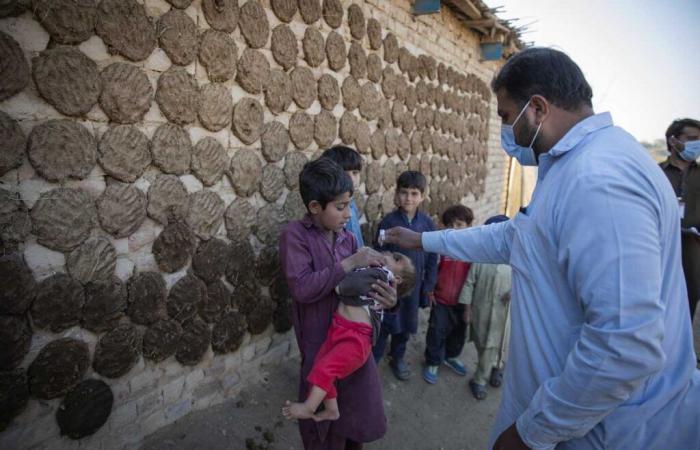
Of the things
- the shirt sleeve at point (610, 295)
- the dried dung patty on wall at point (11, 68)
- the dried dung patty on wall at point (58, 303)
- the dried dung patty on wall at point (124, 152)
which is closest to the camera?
the shirt sleeve at point (610, 295)

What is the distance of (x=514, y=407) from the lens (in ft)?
4.57

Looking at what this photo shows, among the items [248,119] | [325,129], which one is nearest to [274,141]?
[248,119]

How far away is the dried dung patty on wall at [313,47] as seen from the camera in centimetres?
294

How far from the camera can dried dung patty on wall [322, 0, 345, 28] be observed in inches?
122

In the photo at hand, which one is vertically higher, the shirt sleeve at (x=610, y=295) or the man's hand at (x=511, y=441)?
the shirt sleeve at (x=610, y=295)

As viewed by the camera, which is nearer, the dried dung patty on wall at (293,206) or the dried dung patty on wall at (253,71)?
the dried dung patty on wall at (253,71)

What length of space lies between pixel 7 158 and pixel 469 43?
5.85 m

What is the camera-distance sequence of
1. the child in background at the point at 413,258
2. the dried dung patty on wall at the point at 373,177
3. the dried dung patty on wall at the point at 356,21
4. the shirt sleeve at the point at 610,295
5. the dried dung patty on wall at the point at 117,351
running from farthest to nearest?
the dried dung patty on wall at the point at 373,177, the dried dung patty on wall at the point at 356,21, the child in background at the point at 413,258, the dried dung patty on wall at the point at 117,351, the shirt sleeve at the point at 610,295

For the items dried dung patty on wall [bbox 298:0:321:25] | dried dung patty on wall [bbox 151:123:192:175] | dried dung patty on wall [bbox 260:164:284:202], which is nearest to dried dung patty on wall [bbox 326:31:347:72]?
dried dung patty on wall [bbox 298:0:321:25]

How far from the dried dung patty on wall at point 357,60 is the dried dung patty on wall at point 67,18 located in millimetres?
2170

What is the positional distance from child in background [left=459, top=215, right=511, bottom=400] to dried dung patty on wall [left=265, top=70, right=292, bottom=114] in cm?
197

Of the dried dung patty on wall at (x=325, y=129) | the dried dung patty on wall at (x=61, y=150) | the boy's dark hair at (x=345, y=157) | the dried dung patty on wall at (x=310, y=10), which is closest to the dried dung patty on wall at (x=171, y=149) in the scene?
the dried dung patty on wall at (x=61, y=150)

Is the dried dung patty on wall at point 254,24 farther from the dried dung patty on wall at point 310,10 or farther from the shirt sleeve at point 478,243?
the shirt sleeve at point 478,243

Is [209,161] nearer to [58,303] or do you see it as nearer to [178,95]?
[178,95]
